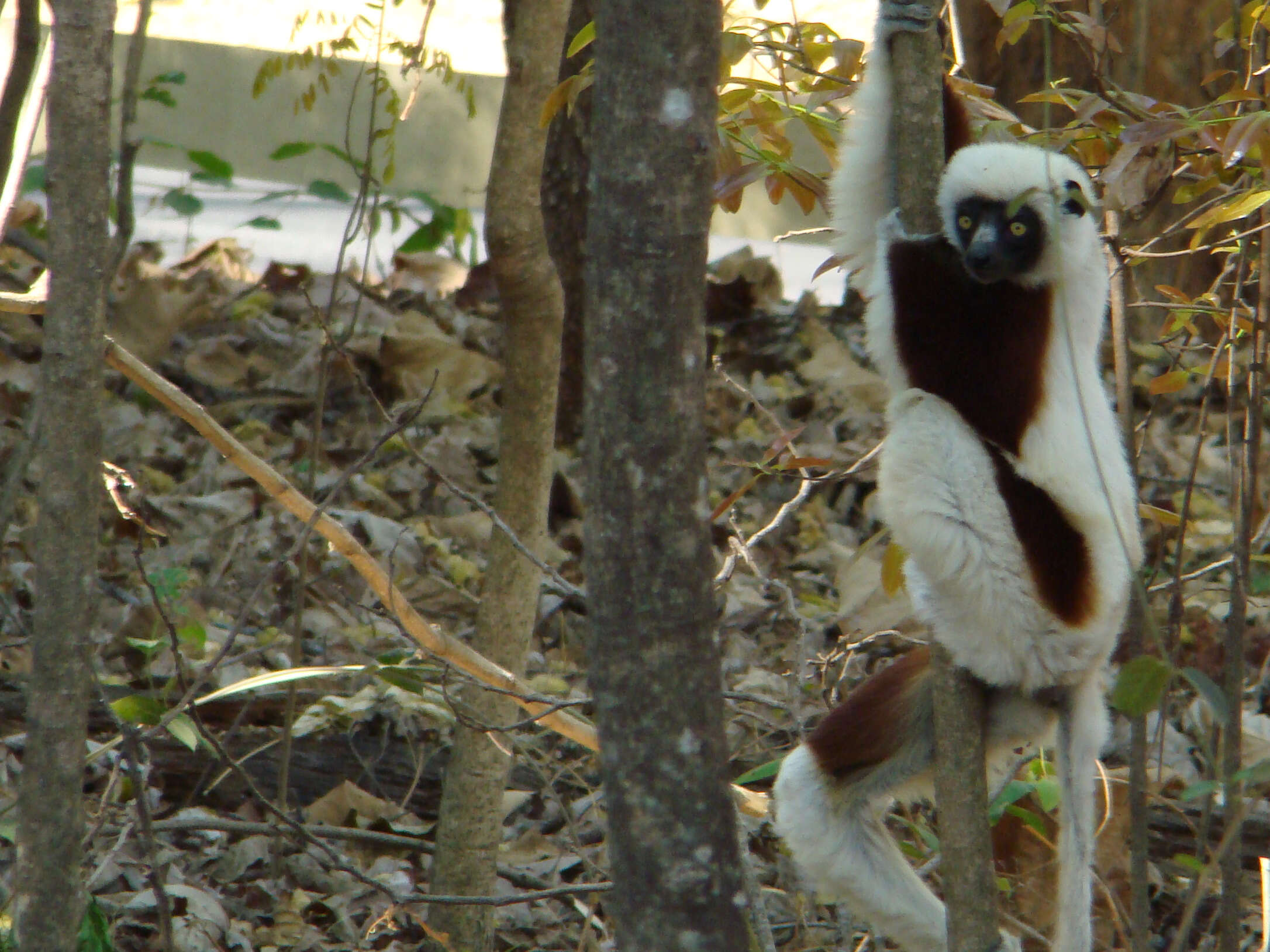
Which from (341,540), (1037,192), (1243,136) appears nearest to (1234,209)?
(1243,136)

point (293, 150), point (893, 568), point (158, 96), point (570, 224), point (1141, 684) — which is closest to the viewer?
point (1141, 684)

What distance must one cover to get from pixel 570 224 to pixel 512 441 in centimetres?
275

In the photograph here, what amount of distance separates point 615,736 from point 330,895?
2.30 metres

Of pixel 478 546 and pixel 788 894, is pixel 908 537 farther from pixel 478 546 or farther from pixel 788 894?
pixel 478 546

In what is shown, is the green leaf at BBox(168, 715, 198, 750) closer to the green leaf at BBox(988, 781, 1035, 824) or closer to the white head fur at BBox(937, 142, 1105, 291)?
the green leaf at BBox(988, 781, 1035, 824)

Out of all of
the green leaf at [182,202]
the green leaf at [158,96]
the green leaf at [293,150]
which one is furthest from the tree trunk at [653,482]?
the green leaf at [182,202]

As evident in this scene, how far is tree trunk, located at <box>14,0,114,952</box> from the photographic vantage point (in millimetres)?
1966

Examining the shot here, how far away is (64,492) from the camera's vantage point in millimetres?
1981

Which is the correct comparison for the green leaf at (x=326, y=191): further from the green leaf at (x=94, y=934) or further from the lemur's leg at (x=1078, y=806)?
the lemur's leg at (x=1078, y=806)

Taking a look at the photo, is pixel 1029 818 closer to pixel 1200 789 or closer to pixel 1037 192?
pixel 1200 789

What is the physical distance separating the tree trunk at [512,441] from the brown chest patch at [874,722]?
2.65ft

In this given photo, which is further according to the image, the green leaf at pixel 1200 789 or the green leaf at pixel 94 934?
the green leaf at pixel 94 934

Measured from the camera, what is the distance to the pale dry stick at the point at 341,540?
2307 mm

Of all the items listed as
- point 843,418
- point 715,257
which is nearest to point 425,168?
point 715,257
